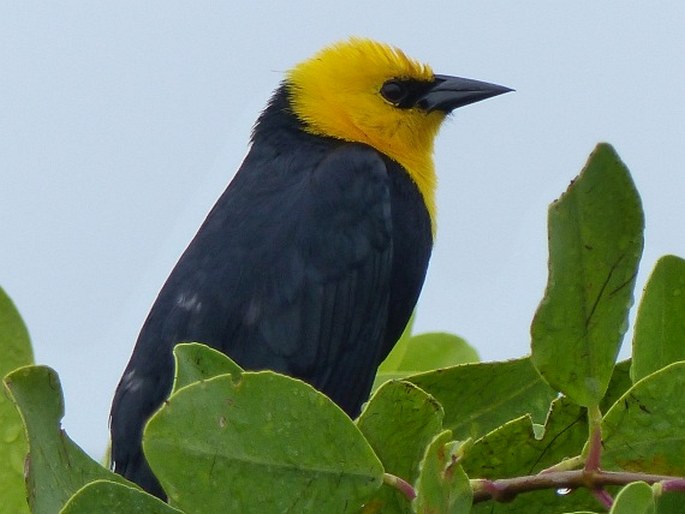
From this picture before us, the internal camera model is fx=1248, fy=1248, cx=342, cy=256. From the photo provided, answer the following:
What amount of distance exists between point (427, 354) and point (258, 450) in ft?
4.49

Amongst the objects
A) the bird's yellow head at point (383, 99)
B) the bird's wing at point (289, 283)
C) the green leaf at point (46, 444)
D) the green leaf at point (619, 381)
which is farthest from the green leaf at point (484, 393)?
the bird's yellow head at point (383, 99)

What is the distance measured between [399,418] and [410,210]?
2.42 metres

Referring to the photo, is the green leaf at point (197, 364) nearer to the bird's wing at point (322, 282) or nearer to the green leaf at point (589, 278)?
the green leaf at point (589, 278)

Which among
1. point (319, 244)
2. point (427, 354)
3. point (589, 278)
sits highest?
point (589, 278)

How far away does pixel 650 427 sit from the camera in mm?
1332

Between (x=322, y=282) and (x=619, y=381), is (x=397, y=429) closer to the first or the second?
(x=619, y=381)

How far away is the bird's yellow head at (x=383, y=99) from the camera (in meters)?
3.95

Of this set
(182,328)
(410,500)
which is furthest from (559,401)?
(182,328)

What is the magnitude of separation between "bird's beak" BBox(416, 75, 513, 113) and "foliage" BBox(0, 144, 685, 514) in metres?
2.55

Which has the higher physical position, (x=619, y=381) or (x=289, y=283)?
(x=619, y=381)

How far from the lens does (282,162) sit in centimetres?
369

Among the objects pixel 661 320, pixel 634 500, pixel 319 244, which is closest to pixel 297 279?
pixel 319 244

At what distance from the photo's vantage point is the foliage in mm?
1207

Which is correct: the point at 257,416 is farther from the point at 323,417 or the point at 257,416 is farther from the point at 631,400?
the point at 631,400
